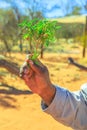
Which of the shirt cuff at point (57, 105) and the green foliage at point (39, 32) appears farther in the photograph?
the shirt cuff at point (57, 105)

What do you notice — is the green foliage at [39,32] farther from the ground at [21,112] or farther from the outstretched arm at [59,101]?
the ground at [21,112]

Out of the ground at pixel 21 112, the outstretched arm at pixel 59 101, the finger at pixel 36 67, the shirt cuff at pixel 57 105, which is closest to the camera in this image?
the finger at pixel 36 67

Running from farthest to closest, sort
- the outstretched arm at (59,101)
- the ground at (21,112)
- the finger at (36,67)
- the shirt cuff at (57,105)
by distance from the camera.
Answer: the ground at (21,112), the shirt cuff at (57,105), the outstretched arm at (59,101), the finger at (36,67)

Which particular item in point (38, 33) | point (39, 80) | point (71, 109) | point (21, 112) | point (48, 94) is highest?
point (38, 33)

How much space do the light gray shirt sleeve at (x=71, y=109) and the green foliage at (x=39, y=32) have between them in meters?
0.38

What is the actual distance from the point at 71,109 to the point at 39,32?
57 cm

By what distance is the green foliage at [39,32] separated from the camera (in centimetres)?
209

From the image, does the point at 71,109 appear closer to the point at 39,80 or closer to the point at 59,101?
the point at 59,101

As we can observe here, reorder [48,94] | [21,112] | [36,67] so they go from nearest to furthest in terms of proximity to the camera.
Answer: [36,67]
[48,94]
[21,112]

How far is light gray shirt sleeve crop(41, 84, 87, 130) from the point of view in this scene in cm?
234

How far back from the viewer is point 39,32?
2.09m

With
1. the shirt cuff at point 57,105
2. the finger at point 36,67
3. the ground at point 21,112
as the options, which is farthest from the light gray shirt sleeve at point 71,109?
the ground at point 21,112

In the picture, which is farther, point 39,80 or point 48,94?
point 48,94

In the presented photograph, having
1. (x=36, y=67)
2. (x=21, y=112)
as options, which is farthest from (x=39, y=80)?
(x=21, y=112)
